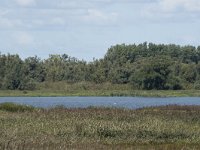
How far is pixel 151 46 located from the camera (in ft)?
541

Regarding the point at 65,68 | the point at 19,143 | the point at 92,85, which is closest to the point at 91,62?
the point at 65,68

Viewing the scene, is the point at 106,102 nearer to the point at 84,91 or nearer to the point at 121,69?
the point at 84,91

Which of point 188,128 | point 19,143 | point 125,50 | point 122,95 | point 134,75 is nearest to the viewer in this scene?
point 19,143

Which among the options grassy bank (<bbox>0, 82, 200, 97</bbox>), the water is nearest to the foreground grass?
the water

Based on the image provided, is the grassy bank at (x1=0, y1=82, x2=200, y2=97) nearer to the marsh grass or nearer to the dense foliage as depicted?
the dense foliage

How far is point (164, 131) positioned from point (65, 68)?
12073 centimetres

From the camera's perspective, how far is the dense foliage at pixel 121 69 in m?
128

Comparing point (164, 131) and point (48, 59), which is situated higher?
point (48, 59)

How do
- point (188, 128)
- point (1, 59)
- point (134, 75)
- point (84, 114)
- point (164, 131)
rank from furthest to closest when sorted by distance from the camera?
point (1, 59) < point (134, 75) < point (84, 114) < point (188, 128) < point (164, 131)

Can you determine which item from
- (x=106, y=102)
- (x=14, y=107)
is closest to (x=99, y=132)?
(x=14, y=107)

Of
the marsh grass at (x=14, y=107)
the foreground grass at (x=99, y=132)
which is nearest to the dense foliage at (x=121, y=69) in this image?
the marsh grass at (x=14, y=107)

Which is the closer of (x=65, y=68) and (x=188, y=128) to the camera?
(x=188, y=128)

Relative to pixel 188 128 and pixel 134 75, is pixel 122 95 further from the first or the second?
pixel 188 128

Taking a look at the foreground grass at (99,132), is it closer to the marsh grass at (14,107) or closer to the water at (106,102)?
the marsh grass at (14,107)
